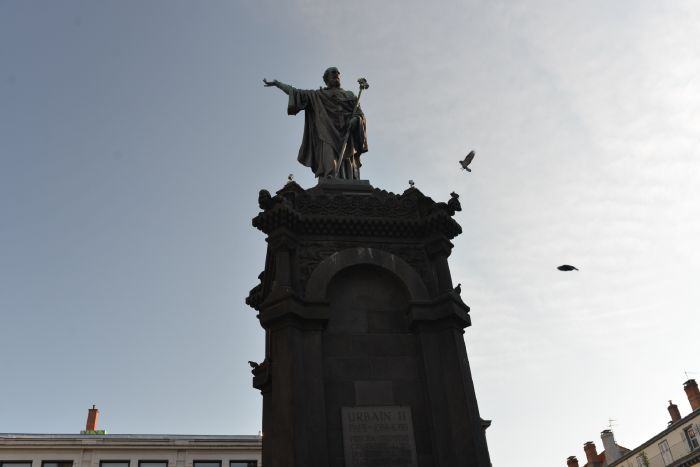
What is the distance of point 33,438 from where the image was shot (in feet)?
159

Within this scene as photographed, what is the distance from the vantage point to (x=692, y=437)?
193ft

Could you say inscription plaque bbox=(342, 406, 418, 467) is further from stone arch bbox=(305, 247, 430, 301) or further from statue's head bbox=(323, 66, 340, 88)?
statue's head bbox=(323, 66, 340, 88)

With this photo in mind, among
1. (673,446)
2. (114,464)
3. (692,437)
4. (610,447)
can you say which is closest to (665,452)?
(673,446)

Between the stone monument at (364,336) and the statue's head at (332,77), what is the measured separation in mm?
4597

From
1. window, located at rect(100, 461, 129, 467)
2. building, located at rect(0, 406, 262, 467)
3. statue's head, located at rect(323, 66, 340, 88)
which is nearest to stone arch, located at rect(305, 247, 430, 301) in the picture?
statue's head, located at rect(323, 66, 340, 88)

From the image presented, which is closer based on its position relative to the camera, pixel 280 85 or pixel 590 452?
pixel 280 85

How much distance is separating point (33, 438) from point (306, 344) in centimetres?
4423

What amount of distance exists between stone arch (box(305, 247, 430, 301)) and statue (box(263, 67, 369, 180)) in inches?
146

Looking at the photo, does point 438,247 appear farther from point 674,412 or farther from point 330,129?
point 674,412

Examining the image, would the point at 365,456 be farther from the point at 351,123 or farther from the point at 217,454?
the point at 217,454

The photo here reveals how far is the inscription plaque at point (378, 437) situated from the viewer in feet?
39.5

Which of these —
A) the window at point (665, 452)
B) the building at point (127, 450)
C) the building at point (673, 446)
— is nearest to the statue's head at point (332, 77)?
the building at point (127, 450)

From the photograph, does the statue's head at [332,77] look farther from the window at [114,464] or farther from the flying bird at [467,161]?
the window at [114,464]

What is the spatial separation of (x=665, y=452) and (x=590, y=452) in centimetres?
1854
